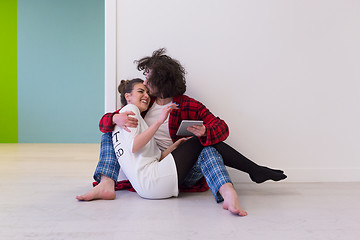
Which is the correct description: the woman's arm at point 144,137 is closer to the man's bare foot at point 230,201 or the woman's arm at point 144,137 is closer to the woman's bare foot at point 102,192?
the woman's bare foot at point 102,192

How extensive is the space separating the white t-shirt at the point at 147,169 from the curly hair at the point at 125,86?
234mm

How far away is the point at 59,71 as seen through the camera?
16.0 ft

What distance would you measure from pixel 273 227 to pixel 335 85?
4.31ft

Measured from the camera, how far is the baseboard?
2.16 m

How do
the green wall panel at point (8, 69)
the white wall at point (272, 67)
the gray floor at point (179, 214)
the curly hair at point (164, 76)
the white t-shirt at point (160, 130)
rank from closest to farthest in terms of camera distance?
the gray floor at point (179, 214) < the curly hair at point (164, 76) < the white t-shirt at point (160, 130) < the white wall at point (272, 67) < the green wall panel at point (8, 69)

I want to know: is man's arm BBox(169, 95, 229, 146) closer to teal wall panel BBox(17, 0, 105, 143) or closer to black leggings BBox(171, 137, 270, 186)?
black leggings BBox(171, 137, 270, 186)

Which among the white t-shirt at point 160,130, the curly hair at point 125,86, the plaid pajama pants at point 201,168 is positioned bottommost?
the plaid pajama pants at point 201,168

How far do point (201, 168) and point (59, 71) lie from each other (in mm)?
3775

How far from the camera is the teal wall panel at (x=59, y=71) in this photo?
15.9 feet

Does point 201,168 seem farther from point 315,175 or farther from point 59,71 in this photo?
point 59,71

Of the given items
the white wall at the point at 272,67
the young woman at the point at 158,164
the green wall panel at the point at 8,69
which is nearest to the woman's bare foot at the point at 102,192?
the young woman at the point at 158,164

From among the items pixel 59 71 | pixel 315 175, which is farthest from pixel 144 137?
pixel 59 71

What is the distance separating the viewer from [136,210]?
1.46m

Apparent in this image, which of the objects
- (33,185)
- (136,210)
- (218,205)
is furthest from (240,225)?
(33,185)
